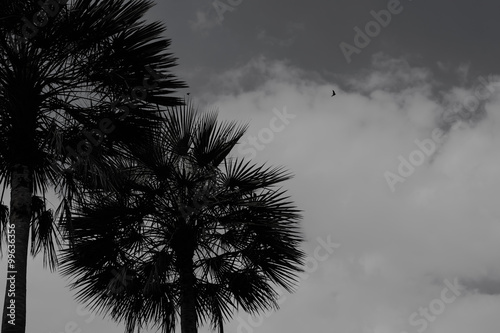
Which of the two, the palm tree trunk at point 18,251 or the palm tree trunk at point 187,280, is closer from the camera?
the palm tree trunk at point 18,251

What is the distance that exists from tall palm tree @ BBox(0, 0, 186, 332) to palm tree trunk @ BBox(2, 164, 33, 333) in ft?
0.04

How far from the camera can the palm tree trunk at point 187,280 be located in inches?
424

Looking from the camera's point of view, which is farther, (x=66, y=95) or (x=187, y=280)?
(x=187, y=280)

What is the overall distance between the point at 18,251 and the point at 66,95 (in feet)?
6.95

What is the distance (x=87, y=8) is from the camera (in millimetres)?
8430

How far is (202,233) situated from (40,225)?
2.89 meters

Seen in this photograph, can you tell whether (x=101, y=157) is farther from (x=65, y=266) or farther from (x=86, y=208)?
(x=65, y=266)

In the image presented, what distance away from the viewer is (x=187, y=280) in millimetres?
11016

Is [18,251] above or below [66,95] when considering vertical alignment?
below

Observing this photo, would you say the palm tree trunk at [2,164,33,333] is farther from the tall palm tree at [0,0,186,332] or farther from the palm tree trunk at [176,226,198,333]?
the palm tree trunk at [176,226,198,333]

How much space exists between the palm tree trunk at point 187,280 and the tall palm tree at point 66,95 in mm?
2505

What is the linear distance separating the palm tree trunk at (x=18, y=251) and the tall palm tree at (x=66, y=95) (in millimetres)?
12

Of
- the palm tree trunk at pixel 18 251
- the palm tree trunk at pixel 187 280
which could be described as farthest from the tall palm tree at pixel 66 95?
the palm tree trunk at pixel 187 280

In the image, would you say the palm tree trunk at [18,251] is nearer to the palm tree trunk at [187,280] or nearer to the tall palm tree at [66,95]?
the tall palm tree at [66,95]
